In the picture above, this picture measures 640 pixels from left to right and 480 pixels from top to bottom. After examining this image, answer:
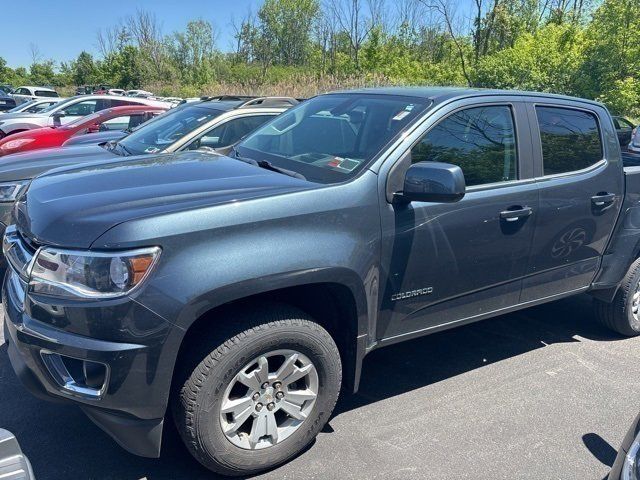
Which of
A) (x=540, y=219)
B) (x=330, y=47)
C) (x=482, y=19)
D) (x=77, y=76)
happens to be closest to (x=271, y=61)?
(x=330, y=47)

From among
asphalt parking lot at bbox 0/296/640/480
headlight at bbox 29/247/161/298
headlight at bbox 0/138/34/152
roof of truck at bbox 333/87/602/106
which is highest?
roof of truck at bbox 333/87/602/106

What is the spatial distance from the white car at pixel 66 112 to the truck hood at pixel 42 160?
6861 mm

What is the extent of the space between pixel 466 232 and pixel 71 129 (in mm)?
7627

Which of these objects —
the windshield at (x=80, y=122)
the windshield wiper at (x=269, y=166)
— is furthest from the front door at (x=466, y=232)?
the windshield at (x=80, y=122)

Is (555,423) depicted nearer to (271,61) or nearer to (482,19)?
(482,19)

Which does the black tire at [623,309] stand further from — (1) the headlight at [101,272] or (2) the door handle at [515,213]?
(1) the headlight at [101,272]

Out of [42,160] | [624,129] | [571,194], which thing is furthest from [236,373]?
[624,129]

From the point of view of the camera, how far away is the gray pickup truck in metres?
2.26

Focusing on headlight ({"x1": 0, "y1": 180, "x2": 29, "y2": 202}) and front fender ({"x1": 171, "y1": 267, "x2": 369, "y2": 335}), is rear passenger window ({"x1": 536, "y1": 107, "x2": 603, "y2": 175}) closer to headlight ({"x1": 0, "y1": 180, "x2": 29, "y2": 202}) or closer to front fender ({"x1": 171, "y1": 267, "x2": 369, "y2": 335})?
front fender ({"x1": 171, "y1": 267, "x2": 369, "y2": 335})

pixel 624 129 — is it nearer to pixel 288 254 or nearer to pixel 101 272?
pixel 288 254

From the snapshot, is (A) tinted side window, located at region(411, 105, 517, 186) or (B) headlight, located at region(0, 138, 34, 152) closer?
(A) tinted side window, located at region(411, 105, 517, 186)

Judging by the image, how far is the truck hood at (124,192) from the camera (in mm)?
2342

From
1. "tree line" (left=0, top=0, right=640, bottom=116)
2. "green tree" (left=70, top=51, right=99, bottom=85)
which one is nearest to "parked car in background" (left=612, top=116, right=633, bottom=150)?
"tree line" (left=0, top=0, right=640, bottom=116)

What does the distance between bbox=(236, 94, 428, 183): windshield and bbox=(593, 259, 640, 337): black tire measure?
2.26 metres
